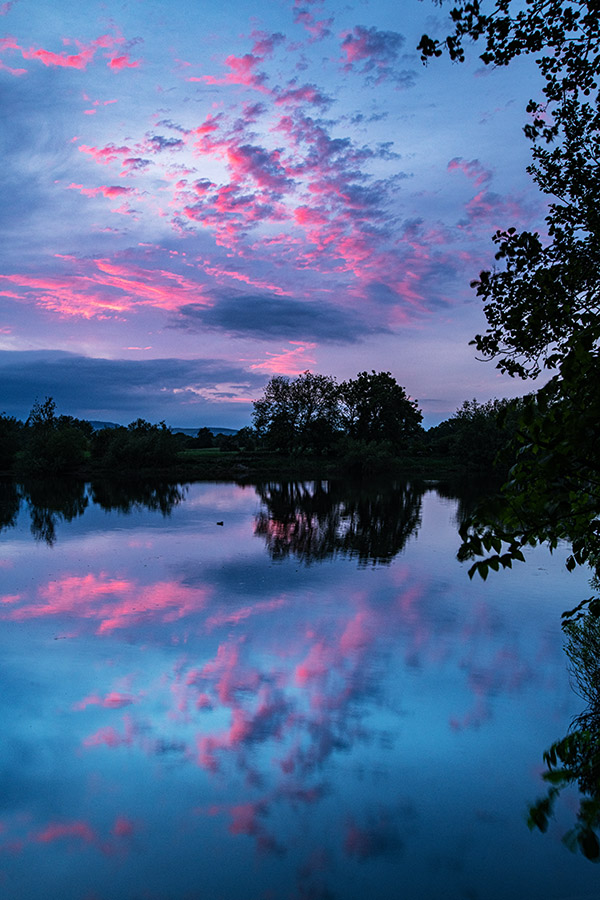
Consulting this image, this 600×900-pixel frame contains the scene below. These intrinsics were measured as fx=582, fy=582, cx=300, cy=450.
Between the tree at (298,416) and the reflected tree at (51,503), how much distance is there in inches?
1265

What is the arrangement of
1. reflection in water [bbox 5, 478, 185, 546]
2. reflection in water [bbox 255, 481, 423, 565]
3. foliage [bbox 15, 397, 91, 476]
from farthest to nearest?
foliage [bbox 15, 397, 91, 476]
reflection in water [bbox 5, 478, 185, 546]
reflection in water [bbox 255, 481, 423, 565]

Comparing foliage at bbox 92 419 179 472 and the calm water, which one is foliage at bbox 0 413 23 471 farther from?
the calm water

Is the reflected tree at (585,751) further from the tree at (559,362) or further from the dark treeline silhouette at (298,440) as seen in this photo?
the dark treeline silhouette at (298,440)

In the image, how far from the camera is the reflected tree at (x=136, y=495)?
38.9 meters

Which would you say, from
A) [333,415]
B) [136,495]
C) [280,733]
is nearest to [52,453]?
[136,495]

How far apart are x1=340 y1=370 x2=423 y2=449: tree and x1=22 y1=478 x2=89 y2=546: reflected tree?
1789 inches

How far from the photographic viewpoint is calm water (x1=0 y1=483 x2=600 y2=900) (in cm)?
630

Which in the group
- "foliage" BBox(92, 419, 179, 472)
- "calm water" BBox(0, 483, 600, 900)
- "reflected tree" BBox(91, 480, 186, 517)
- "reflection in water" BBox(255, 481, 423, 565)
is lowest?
"calm water" BBox(0, 483, 600, 900)

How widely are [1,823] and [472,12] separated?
10148mm

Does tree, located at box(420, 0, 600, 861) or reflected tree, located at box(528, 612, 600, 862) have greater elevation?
tree, located at box(420, 0, 600, 861)

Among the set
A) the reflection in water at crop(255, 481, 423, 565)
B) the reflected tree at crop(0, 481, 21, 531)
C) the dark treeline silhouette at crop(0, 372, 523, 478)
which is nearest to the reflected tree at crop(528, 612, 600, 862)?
the reflection in water at crop(255, 481, 423, 565)

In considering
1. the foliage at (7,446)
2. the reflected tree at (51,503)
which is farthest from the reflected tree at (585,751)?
the foliage at (7,446)

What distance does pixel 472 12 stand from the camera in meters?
5.58

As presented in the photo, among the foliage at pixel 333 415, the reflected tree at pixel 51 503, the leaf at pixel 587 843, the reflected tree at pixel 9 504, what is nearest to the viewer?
the leaf at pixel 587 843
